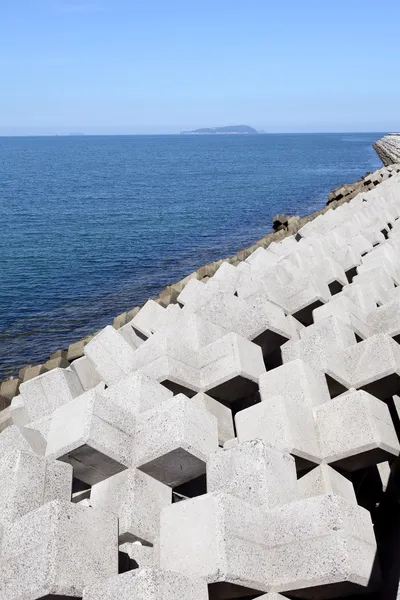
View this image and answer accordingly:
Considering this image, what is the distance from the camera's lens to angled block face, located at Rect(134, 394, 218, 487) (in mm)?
3725

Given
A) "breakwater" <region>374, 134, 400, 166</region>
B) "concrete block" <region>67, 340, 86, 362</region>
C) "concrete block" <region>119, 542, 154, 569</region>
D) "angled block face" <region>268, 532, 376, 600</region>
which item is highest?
"breakwater" <region>374, 134, 400, 166</region>

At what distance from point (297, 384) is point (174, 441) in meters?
1.00

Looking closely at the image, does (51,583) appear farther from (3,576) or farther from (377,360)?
(377,360)

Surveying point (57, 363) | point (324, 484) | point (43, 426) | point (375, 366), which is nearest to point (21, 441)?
point (43, 426)

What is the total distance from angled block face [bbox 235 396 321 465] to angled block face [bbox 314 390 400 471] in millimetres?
77

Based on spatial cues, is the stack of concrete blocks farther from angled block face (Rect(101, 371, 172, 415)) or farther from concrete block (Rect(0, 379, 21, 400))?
concrete block (Rect(0, 379, 21, 400))

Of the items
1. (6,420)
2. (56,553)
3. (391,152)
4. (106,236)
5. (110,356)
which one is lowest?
(56,553)

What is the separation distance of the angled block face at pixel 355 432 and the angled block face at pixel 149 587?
138 cm

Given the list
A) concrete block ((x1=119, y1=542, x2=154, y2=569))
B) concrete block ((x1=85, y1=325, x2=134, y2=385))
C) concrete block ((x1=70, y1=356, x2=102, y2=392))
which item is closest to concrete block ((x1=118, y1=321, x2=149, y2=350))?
concrete block ((x1=70, y1=356, x2=102, y2=392))

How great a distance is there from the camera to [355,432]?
3752 millimetres

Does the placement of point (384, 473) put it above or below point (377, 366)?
below

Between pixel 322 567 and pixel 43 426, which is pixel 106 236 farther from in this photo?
pixel 322 567

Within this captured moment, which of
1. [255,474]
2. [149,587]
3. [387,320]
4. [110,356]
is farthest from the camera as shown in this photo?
[110,356]

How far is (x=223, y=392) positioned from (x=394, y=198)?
13.0 m
